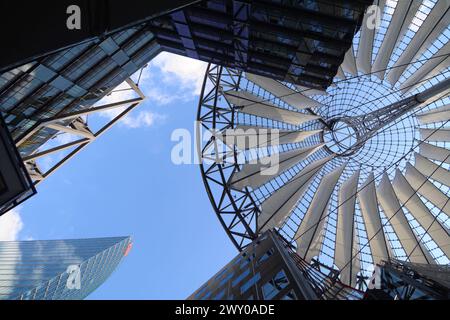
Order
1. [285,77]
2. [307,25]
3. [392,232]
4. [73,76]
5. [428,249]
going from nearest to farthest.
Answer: [307,25] < [73,76] < [285,77] < [428,249] < [392,232]

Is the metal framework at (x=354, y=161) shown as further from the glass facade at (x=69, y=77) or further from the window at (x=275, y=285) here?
the window at (x=275, y=285)

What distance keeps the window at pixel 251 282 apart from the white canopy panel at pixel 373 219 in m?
13.5

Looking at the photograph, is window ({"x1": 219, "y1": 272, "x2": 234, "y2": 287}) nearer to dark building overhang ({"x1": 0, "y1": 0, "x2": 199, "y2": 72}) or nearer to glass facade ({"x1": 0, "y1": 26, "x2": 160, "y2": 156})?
dark building overhang ({"x1": 0, "y1": 0, "x2": 199, "y2": 72})

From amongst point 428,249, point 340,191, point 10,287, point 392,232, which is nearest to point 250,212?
point 340,191

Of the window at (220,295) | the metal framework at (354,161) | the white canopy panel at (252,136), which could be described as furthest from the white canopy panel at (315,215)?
the window at (220,295)

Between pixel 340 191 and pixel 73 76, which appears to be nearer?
pixel 73 76

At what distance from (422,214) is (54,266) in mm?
70148

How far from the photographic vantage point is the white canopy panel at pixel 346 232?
27516 millimetres

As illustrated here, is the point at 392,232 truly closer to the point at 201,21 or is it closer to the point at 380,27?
the point at 380,27

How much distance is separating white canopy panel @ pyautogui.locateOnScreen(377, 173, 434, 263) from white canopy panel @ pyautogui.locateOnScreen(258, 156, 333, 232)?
624 cm

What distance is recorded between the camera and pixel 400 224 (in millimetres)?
26859
